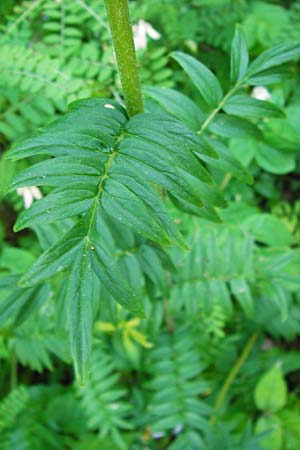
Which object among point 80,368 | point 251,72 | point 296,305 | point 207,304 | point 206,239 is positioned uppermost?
point 251,72

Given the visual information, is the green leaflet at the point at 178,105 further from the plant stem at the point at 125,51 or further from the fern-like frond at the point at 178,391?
the fern-like frond at the point at 178,391

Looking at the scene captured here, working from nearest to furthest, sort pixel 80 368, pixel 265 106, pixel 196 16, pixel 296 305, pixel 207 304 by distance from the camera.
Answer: pixel 80 368
pixel 265 106
pixel 207 304
pixel 296 305
pixel 196 16

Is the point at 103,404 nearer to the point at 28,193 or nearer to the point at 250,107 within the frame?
the point at 28,193

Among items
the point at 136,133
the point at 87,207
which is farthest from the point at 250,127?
the point at 87,207

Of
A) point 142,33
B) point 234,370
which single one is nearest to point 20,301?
point 142,33

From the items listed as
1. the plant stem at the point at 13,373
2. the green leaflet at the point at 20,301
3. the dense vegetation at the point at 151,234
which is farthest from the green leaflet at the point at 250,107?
the plant stem at the point at 13,373

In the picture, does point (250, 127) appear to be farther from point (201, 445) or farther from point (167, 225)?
point (201, 445)
